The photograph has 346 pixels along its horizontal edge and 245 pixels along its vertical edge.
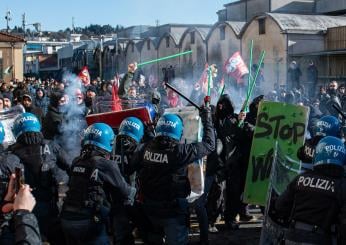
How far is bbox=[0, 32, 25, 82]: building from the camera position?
3675cm

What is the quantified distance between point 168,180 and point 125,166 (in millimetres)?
598

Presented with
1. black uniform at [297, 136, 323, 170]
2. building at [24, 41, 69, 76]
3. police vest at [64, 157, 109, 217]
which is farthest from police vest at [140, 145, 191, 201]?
building at [24, 41, 69, 76]

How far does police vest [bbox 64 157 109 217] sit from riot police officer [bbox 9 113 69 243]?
0.60 m

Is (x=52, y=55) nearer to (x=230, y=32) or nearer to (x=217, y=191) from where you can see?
(x=230, y=32)

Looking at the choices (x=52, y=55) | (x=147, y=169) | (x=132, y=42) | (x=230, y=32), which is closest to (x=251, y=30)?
(x=230, y=32)

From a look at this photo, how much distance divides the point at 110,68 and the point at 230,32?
18.9 m

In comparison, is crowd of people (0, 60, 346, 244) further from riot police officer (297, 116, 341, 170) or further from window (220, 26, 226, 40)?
window (220, 26, 226, 40)

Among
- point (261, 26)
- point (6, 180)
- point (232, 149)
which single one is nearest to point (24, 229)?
point (6, 180)

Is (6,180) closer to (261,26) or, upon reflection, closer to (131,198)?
(131,198)

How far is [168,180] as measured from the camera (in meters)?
4.98

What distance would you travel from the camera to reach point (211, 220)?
7371 mm

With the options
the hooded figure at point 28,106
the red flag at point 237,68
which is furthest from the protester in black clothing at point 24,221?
the red flag at point 237,68

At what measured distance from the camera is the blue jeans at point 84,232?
4.55 m

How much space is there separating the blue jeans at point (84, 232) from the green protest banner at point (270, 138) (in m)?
2.55
